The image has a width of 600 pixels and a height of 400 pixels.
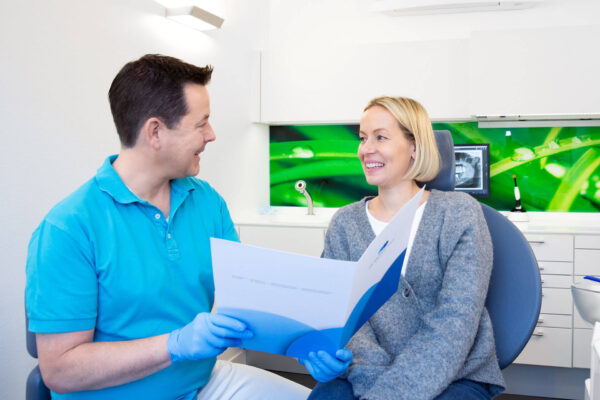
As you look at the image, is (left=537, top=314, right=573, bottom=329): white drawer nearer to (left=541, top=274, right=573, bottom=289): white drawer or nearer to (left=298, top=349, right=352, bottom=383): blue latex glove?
(left=541, top=274, right=573, bottom=289): white drawer

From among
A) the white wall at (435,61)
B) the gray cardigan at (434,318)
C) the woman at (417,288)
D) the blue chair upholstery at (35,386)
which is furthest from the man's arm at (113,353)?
the white wall at (435,61)

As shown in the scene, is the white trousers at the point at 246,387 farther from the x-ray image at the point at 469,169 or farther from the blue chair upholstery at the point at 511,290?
the x-ray image at the point at 469,169

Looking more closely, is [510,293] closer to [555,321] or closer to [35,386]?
[35,386]

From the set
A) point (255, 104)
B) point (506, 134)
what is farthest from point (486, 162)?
point (255, 104)

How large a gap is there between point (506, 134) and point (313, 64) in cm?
141

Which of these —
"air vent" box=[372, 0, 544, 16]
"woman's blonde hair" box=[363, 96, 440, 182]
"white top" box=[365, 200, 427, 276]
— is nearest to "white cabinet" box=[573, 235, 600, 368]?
"air vent" box=[372, 0, 544, 16]

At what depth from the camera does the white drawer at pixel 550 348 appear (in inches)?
114

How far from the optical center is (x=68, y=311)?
1120 mm

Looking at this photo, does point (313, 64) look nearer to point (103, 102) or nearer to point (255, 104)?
point (255, 104)

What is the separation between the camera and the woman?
1.22 m

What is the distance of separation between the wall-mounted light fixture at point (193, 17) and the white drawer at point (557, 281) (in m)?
2.35

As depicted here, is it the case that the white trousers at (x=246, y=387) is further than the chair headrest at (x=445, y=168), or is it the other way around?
the chair headrest at (x=445, y=168)

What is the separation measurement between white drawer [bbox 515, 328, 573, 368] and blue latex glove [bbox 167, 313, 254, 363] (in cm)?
234

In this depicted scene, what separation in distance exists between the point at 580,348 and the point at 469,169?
1.28 metres
